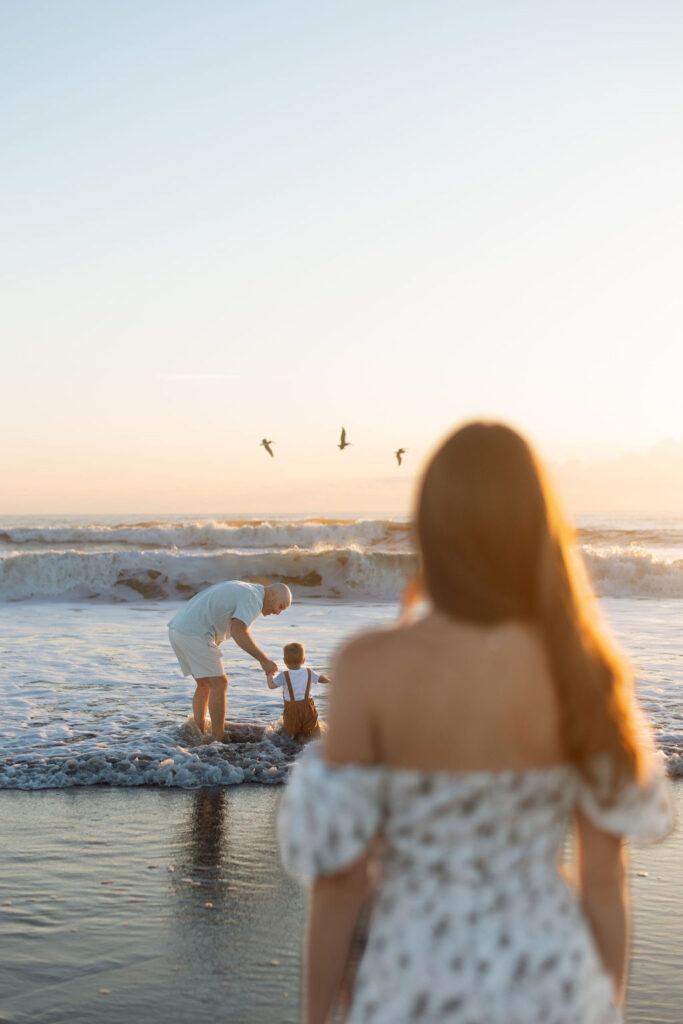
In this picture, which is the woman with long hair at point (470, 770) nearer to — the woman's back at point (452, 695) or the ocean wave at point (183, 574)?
the woman's back at point (452, 695)

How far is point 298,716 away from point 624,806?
7.39 m

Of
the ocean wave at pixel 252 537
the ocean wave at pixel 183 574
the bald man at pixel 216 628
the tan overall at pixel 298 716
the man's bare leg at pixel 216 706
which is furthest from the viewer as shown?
the ocean wave at pixel 252 537

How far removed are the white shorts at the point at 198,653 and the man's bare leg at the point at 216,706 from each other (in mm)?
101

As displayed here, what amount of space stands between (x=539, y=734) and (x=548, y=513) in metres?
0.36

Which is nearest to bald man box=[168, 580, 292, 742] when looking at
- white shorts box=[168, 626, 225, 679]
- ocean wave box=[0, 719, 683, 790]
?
white shorts box=[168, 626, 225, 679]

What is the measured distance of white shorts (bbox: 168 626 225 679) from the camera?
859 centimetres

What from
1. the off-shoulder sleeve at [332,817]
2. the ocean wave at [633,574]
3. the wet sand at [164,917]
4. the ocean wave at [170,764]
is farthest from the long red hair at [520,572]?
the ocean wave at [633,574]

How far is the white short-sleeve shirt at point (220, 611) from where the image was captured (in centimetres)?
859

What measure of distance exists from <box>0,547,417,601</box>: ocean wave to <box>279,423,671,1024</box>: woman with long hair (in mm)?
24048

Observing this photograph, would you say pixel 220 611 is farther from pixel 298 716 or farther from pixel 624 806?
pixel 624 806

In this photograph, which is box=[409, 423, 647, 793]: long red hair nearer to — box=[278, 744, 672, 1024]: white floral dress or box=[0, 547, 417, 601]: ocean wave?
box=[278, 744, 672, 1024]: white floral dress

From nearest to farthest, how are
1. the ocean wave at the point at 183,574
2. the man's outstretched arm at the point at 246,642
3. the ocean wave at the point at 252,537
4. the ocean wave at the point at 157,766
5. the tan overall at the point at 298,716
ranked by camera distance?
the ocean wave at the point at 157,766, the man's outstretched arm at the point at 246,642, the tan overall at the point at 298,716, the ocean wave at the point at 183,574, the ocean wave at the point at 252,537

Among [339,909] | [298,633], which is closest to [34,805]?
[339,909]

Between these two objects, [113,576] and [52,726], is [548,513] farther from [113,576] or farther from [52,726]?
[113,576]
